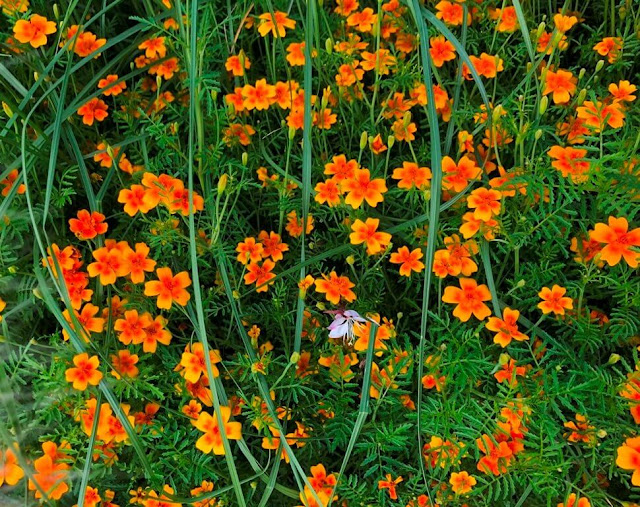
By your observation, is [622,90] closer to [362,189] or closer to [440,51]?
[440,51]

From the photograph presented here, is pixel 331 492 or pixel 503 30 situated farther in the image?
pixel 503 30

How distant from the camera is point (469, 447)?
93 cm

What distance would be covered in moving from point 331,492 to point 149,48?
2.89 ft

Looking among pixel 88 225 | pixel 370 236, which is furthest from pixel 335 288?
pixel 88 225

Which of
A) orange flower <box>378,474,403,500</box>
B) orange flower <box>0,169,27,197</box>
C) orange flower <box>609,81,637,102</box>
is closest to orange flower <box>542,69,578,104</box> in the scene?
orange flower <box>609,81,637,102</box>

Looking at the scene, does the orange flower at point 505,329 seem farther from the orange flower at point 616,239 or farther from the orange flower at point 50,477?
the orange flower at point 50,477

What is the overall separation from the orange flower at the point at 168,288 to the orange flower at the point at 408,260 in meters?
0.35

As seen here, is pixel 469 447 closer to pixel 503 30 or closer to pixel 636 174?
pixel 636 174

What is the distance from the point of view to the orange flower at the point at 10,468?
0.92m

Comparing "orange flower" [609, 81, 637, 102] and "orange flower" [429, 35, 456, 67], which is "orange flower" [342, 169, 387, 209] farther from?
"orange flower" [609, 81, 637, 102]

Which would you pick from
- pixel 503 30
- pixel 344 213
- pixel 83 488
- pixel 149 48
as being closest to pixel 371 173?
pixel 344 213

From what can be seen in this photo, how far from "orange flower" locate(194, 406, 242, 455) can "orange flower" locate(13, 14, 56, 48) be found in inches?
28.9

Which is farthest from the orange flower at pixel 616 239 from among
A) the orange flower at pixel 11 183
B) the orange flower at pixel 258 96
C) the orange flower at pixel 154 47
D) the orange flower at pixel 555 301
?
the orange flower at pixel 11 183

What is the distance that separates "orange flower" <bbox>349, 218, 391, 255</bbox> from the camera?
991 millimetres
